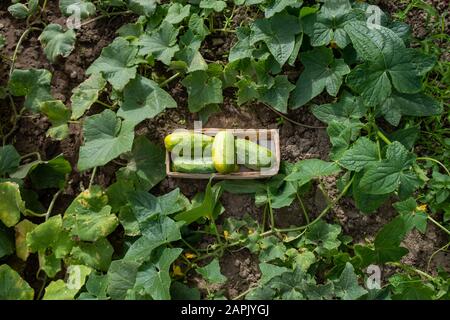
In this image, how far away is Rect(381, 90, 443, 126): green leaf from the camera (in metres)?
2.92

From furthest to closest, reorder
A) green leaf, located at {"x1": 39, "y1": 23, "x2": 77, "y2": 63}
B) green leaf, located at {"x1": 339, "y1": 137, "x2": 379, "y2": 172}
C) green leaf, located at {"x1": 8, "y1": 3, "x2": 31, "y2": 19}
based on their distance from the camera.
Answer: green leaf, located at {"x1": 8, "y1": 3, "x2": 31, "y2": 19} → green leaf, located at {"x1": 39, "y1": 23, "x2": 77, "y2": 63} → green leaf, located at {"x1": 339, "y1": 137, "x2": 379, "y2": 172}

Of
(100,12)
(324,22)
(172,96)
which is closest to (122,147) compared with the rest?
(172,96)

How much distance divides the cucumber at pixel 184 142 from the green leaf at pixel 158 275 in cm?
52

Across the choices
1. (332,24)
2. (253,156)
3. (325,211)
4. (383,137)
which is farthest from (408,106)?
(253,156)

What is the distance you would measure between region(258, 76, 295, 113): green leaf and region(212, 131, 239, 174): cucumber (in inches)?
Result: 11.9

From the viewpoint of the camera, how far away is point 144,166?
9.68 feet

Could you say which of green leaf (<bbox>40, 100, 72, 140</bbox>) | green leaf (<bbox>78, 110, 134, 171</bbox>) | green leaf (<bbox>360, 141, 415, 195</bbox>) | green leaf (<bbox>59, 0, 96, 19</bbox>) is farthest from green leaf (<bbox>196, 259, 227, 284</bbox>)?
green leaf (<bbox>59, 0, 96, 19</bbox>)

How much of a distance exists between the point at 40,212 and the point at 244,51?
1351 millimetres

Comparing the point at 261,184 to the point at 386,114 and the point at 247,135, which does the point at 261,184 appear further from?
the point at 386,114

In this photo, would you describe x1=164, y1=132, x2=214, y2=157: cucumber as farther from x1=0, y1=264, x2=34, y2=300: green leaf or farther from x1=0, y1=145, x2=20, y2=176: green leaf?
x1=0, y1=264, x2=34, y2=300: green leaf

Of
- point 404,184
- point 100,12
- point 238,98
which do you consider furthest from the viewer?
point 100,12

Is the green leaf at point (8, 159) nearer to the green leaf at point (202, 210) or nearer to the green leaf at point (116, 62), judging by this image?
the green leaf at point (116, 62)

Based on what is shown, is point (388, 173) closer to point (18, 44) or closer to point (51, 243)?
point (51, 243)
